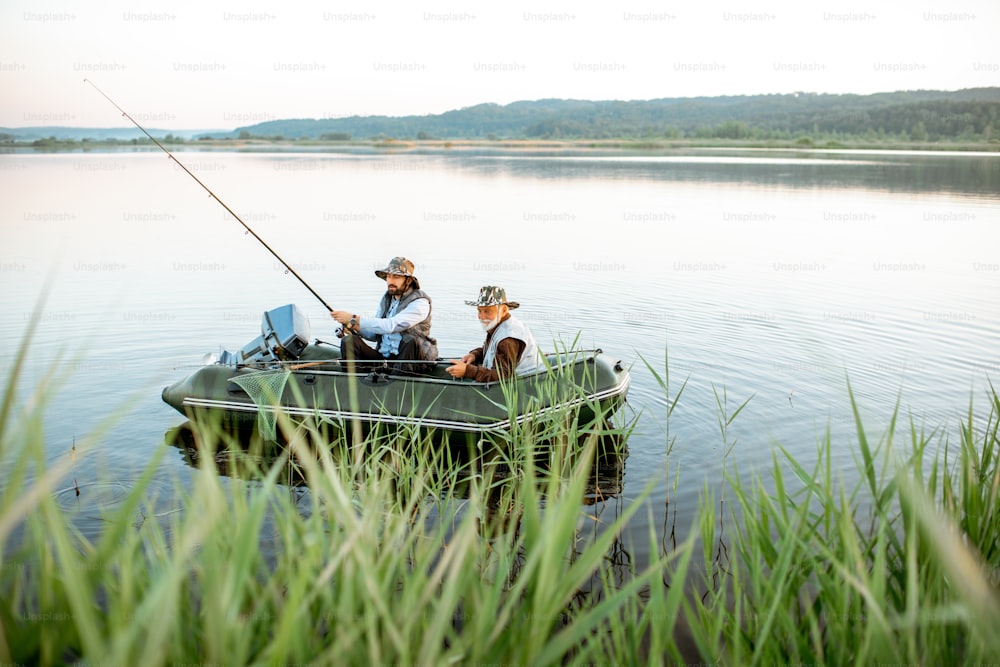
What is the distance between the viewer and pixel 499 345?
680cm

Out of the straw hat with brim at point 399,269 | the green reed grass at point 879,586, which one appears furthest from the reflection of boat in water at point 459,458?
the green reed grass at point 879,586

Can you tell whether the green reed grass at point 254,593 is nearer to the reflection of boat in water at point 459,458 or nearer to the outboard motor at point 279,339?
the reflection of boat in water at point 459,458

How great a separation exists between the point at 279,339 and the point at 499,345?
7.48 feet

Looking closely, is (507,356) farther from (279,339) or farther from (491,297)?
(279,339)

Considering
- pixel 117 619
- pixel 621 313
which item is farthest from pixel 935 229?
pixel 117 619

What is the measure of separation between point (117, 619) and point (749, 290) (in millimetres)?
13340

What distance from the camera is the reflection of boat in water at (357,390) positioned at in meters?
6.84

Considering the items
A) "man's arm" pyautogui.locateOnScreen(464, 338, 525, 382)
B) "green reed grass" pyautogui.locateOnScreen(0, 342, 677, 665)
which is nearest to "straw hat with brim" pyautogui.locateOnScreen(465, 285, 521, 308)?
"man's arm" pyautogui.locateOnScreen(464, 338, 525, 382)

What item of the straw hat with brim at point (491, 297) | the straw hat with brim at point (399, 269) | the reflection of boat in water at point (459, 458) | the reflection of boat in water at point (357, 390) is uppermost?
the straw hat with brim at point (399, 269)

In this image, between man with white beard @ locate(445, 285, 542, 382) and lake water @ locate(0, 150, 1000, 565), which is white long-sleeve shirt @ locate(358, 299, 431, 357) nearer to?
man with white beard @ locate(445, 285, 542, 382)

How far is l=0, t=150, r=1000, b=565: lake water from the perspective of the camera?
765 cm

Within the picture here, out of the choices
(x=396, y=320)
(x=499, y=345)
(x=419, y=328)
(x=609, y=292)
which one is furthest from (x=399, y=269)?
(x=609, y=292)

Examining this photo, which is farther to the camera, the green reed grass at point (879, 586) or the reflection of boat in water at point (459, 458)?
the reflection of boat in water at point (459, 458)

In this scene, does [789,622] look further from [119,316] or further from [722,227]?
[722,227]
